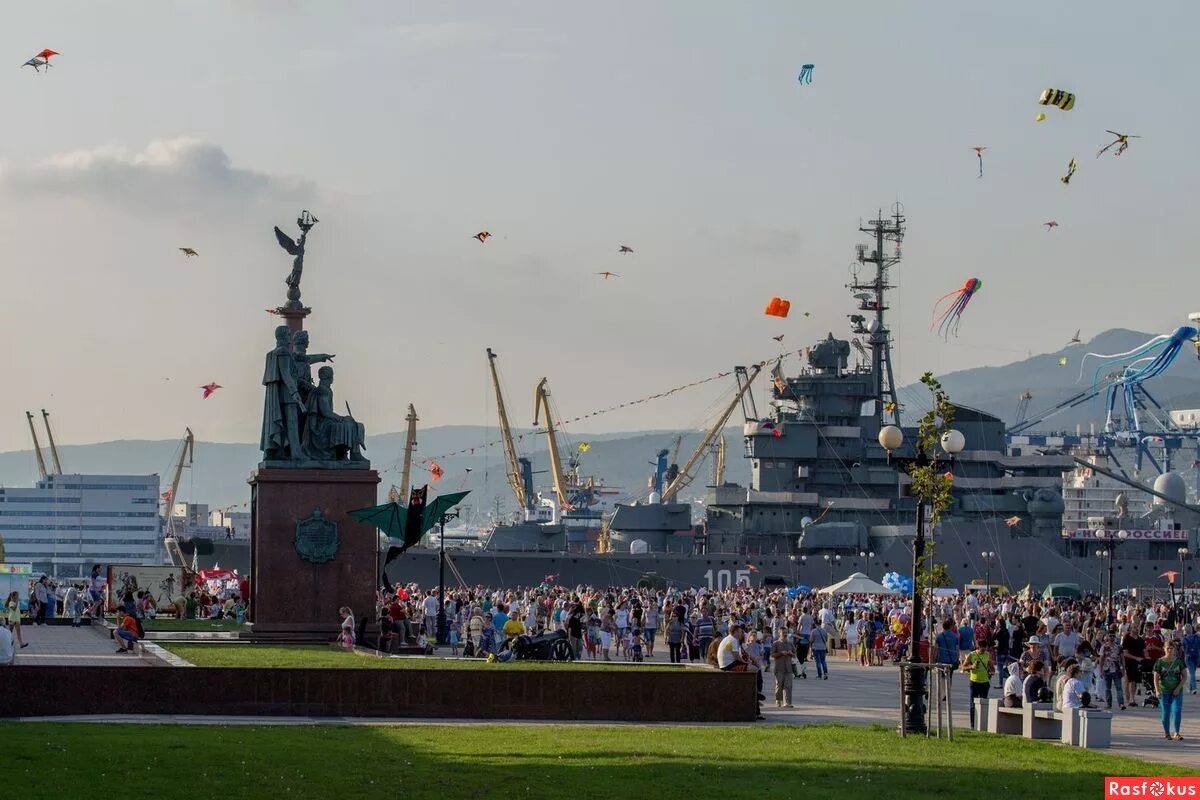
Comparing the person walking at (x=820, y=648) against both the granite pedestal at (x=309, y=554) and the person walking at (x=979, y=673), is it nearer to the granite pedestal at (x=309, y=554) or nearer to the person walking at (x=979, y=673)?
the granite pedestal at (x=309, y=554)

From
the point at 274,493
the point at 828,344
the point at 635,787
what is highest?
the point at 828,344

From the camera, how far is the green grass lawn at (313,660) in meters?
26.4

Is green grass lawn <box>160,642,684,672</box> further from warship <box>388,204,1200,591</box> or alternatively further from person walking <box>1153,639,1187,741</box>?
warship <box>388,204,1200,591</box>

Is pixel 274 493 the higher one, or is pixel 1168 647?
pixel 274 493

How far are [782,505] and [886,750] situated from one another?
236ft

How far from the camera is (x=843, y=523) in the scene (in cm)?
9138

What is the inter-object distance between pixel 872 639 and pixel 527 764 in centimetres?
2742

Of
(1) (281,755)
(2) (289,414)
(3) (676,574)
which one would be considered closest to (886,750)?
(1) (281,755)

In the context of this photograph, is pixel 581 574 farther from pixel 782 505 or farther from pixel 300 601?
pixel 300 601

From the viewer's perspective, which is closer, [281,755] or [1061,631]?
[281,755]

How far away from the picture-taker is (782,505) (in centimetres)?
9300

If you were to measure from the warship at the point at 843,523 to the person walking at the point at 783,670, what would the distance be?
2329 inches

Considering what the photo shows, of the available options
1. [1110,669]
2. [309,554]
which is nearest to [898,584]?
[1110,669]

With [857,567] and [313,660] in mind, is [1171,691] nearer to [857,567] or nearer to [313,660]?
[313,660]
